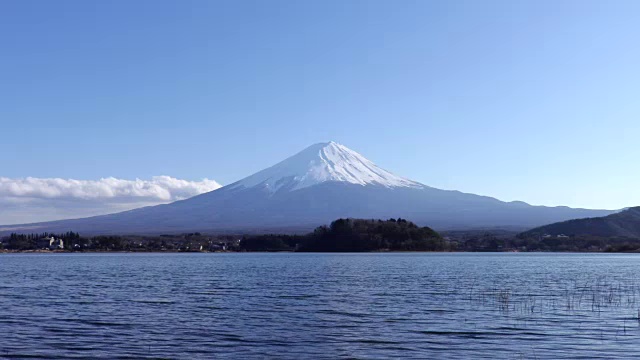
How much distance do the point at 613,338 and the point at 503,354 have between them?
17.0 feet

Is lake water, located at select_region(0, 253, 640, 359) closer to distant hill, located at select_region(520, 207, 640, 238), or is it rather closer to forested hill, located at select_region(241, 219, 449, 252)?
forested hill, located at select_region(241, 219, 449, 252)

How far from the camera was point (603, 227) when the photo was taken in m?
186

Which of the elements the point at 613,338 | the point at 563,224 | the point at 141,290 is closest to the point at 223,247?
the point at 563,224

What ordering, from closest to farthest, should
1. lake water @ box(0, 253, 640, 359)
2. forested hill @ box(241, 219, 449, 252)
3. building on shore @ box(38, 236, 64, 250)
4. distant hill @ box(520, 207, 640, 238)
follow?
lake water @ box(0, 253, 640, 359)
forested hill @ box(241, 219, 449, 252)
building on shore @ box(38, 236, 64, 250)
distant hill @ box(520, 207, 640, 238)

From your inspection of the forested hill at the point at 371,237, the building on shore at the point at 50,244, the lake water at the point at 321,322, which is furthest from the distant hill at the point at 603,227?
the lake water at the point at 321,322

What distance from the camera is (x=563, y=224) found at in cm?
19912

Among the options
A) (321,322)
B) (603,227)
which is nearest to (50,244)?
(603,227)

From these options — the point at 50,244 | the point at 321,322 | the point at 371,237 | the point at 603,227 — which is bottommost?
the point at 321,322

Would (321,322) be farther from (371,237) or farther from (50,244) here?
(50,244)

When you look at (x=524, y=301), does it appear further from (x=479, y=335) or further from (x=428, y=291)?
(x=479, y=335)

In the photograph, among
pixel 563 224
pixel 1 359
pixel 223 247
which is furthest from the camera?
pixel 563 224

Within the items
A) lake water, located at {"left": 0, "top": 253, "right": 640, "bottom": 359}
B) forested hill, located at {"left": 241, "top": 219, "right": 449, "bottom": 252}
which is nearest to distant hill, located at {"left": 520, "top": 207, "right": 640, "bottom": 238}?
forested hill, located at {"left": 241, "top": 219, "right": 449, "bottom": 252}

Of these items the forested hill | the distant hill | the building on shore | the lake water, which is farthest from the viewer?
the distant hill

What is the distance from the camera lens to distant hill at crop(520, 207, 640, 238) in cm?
18238
